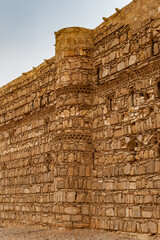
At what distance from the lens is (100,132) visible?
11711 mm

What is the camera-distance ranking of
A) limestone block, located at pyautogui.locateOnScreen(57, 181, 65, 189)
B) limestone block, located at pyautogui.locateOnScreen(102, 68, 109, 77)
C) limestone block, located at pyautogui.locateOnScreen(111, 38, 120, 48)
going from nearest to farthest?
limestone block, located at pyautogui.locateOnScreen(111, 38, 120, 48)
limestone block, located at pyautogui.locateOnScreen(57, 181, 65, 189)
limestone block, located at pyautogui.locateOnScreen(102, 68, 109, 77)

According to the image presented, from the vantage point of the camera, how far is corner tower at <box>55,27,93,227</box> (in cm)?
1143

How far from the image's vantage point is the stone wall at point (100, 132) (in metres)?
9.98

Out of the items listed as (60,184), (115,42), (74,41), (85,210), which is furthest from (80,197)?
(74,41)

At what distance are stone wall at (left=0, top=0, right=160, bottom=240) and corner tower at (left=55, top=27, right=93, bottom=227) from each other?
0.09 ft

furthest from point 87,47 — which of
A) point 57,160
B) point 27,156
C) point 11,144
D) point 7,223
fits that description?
point 7,223

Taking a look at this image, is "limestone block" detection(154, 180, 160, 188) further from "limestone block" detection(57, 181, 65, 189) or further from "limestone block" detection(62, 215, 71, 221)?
"limestone block" detection(57, 181, 65, 189)

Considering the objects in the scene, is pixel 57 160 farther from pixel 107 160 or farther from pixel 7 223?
pixel 7 223

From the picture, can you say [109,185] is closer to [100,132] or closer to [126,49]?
[100,132]

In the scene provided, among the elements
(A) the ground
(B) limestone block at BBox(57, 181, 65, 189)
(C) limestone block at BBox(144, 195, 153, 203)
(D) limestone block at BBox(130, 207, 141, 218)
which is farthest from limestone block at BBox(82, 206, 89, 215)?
(C) limestone block at BBox(144, 195, 153, 203)

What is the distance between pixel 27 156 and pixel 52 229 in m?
3.73

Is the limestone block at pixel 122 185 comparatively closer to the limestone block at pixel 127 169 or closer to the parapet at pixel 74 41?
the limestone block at pixel 127 169

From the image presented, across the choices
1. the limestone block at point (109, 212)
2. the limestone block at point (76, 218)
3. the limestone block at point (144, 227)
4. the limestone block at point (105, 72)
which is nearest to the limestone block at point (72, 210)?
the limestone block at point (76, 218)

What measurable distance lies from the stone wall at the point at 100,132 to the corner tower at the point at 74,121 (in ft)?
0.09
